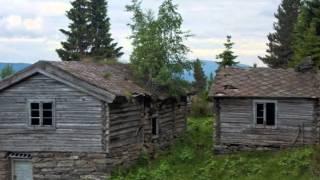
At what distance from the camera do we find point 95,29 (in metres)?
64.0

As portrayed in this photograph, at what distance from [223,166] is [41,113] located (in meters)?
8.02

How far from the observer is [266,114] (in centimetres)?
2575

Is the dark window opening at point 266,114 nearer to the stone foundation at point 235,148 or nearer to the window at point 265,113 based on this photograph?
the window at point 265,113

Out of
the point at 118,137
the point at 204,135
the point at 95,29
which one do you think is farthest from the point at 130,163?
the point at 95,29

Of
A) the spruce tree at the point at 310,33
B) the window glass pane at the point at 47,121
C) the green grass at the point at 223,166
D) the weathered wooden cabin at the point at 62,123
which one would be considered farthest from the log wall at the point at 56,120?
the spruce tree at the point at 310,33

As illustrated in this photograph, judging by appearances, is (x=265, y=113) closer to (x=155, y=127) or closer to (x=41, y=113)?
(x=155, y=127)

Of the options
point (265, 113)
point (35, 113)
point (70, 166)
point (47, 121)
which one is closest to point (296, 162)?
point (265, 113)

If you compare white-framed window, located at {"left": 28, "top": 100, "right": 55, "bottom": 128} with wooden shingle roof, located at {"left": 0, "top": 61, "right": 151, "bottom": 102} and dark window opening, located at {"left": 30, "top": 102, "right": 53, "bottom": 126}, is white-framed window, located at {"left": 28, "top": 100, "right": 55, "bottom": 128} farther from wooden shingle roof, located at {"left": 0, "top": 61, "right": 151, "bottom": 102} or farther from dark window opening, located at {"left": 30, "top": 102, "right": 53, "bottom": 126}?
wooden shingle roof, located at {"left": 0, "top": 61, "right": 151, "bottom": 102}

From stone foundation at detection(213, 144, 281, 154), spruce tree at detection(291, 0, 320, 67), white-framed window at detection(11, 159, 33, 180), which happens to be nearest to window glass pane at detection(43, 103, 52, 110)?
white-framed window at detection(11, 159, 33, 180)

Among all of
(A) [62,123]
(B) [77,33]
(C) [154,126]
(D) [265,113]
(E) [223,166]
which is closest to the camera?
(E) [223,166]

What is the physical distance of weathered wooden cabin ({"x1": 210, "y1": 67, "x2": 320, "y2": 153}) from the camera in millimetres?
25344

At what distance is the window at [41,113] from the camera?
24.3 meters

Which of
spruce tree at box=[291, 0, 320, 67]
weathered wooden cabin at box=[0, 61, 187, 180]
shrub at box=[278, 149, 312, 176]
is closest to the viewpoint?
shrub at box=[278, 149, 312, 176]

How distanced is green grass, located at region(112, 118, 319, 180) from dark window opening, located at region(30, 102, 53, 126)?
3701 mm
